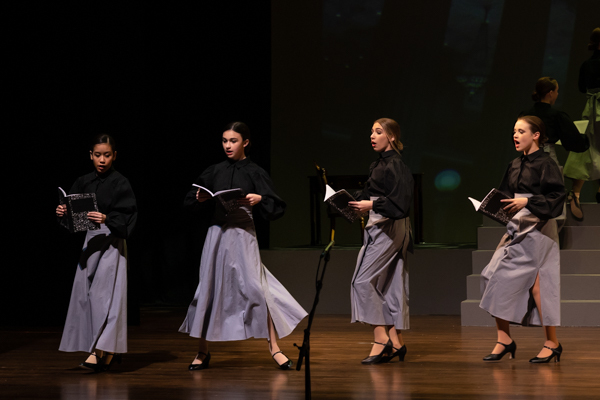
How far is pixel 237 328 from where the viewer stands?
160 inches

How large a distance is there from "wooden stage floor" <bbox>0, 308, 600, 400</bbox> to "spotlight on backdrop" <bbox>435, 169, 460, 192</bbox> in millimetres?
3990

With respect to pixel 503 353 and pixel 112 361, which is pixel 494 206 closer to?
pixel 503 353

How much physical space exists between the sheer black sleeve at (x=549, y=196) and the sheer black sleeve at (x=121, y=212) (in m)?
2.18

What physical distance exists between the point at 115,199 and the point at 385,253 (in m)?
1.52

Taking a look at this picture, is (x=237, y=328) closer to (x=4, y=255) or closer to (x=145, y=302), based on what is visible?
(x=4, y=255)

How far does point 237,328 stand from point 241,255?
39 centimetres

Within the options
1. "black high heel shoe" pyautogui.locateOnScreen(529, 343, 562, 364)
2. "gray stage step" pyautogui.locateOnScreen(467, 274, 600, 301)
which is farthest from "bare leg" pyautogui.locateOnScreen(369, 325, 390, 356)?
"gray stage step" pyautogui.locateOnScreen(467, 274, 600, 301)

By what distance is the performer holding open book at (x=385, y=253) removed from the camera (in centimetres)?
425

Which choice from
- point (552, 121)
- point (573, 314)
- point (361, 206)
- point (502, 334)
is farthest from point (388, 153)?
point (573, 314)

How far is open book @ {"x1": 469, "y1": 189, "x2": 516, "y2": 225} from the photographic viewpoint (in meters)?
4.12

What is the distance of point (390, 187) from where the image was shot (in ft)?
14.0

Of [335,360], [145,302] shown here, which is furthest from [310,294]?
[335,360]

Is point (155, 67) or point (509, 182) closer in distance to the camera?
point (509, 182)

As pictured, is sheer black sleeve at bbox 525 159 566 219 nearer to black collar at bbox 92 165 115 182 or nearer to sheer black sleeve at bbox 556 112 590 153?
sheer black sleeve at bbox 556 112 590 153
